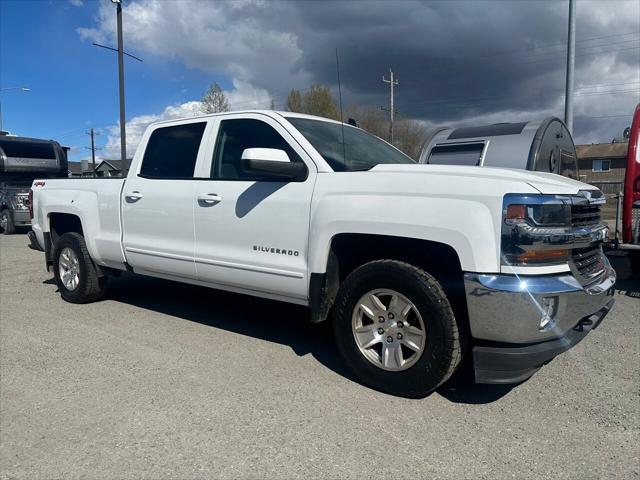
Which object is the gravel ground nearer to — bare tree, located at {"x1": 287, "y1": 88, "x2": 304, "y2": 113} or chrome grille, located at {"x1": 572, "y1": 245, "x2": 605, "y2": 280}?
chrome grille, located at {"x1": 572, "y1": 245, "x2": 605, "y2": 280}

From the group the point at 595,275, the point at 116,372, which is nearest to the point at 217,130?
the point at 116,372

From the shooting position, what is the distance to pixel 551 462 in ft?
9.03

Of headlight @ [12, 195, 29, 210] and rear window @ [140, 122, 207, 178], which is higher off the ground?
rear window @ [140, 122, 207, 178]

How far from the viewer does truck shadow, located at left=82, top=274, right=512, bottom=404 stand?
3.72 meters

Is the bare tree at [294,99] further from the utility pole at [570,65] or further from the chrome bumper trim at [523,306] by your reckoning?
the chrome bumper trim at [523,306]

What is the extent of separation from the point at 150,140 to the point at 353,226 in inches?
111

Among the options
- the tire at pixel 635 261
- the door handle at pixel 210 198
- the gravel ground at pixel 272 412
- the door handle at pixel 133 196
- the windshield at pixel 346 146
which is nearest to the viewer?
the gravel ground at pixel 272 412

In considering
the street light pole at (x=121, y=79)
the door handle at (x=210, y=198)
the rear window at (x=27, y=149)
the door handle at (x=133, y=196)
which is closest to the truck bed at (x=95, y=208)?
the door handle at (x=133, y=196)

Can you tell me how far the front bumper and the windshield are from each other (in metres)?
1.48

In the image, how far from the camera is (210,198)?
4395 millimetres

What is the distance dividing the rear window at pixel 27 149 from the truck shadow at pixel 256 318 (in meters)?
11.5

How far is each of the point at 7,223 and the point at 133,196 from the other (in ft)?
44.5

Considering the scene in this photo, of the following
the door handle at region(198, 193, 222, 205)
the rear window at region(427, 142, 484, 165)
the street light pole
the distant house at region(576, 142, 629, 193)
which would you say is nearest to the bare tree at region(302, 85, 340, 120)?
the street light pole

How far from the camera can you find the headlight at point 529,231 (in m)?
2.97
